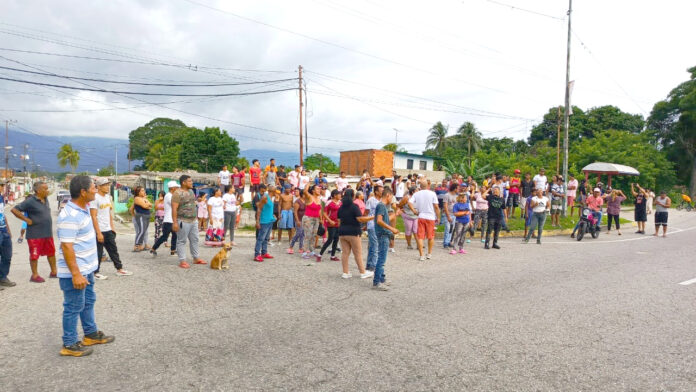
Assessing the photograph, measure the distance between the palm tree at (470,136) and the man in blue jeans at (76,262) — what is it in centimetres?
6236

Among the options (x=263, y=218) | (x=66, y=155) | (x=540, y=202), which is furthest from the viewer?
(x=66, y=155)

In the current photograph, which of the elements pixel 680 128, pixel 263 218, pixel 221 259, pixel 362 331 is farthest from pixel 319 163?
pixel 362 331

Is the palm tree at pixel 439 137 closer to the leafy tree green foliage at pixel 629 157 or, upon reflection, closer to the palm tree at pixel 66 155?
the leafy tree green foliage at pixel 629 157

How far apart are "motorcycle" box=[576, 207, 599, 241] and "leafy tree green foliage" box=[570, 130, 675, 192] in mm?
23012

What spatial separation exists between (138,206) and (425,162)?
41.0m

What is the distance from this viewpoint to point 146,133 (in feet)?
325

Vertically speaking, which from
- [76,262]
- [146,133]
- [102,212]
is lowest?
[76,262]

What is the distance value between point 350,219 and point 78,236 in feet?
14.1

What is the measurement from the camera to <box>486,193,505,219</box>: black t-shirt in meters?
11.4

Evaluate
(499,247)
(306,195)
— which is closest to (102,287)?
(306,195)

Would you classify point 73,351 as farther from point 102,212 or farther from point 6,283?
point 102,212

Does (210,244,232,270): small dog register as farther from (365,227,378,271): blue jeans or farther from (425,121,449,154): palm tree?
(425,121,449,154): palm tree

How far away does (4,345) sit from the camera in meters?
4.50

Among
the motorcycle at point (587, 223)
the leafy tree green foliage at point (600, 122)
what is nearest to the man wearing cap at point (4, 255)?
the motorcycle at point (587, 223)
